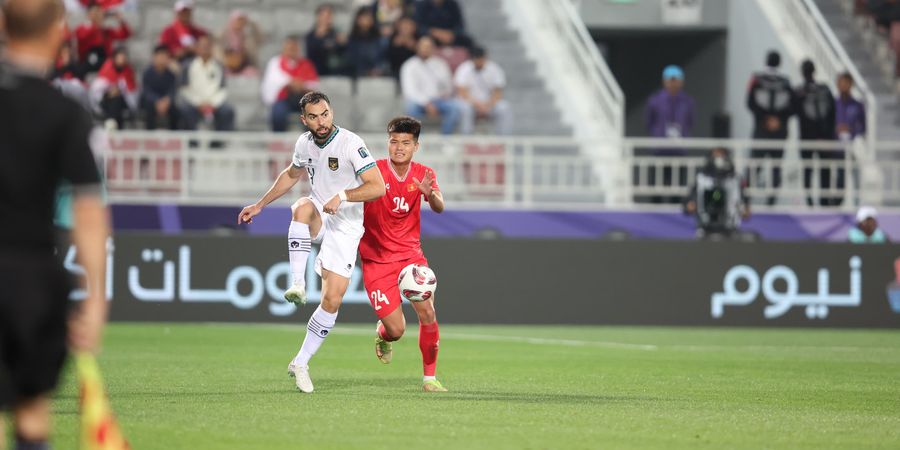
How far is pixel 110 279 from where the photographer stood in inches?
833

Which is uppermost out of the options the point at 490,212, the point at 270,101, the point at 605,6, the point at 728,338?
the point at 605,6

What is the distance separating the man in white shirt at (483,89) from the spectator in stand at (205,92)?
3.88 metres

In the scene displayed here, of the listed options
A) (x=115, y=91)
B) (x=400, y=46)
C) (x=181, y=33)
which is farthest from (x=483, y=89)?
(x=115, y=91)

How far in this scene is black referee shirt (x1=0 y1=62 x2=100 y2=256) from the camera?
5758 mm

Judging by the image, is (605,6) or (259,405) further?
(605,6)

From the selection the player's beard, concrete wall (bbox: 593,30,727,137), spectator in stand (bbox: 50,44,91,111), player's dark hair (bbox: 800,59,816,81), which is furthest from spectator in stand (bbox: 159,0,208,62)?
the player's beard

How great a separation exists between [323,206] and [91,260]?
6.33 meters

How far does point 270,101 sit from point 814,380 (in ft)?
42.5

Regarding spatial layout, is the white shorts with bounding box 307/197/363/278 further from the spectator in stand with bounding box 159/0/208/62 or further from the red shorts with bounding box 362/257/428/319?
the spectator in stand with bounding box 159/0/208/62

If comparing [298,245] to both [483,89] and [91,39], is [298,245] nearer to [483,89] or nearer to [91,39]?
[91,39]

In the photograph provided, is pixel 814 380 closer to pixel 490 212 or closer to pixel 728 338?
pixel 728 338

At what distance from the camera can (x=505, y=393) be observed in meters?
12.2

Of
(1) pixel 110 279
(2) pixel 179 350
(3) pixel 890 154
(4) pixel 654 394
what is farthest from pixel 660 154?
(4) pixel 654 394

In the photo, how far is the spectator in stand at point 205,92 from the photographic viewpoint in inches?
974
